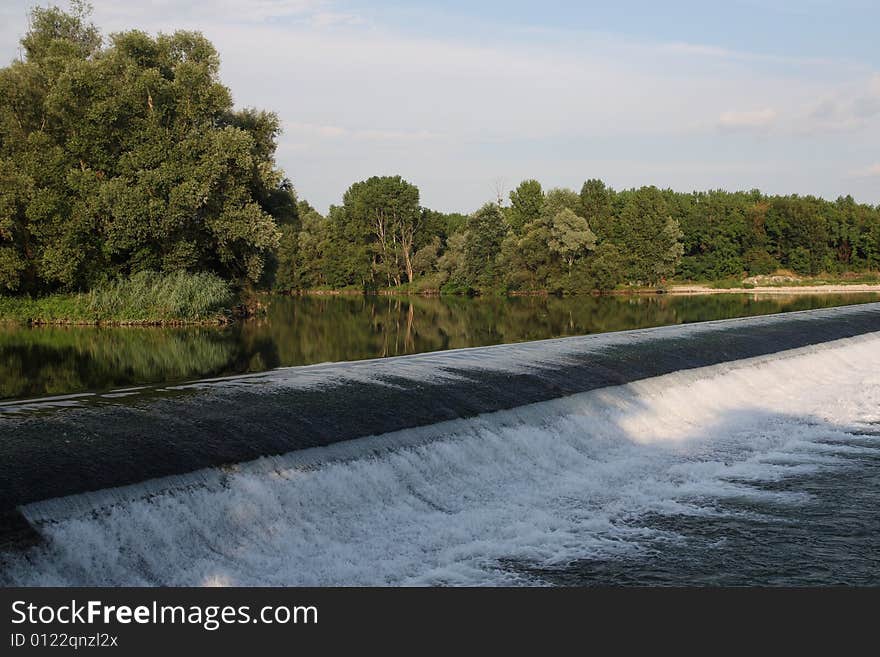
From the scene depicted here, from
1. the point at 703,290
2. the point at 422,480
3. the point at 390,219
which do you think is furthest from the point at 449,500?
the point at 390,219

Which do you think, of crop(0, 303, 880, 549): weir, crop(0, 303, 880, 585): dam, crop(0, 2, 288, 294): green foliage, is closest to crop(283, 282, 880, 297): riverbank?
crop(0, 2, 288, 294): green foliage

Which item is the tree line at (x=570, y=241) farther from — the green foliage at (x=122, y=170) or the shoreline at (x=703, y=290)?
the green foliage at (x=122, y=170)

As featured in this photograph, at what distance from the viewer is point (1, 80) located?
33156 millimetres

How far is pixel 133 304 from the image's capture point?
32.3m

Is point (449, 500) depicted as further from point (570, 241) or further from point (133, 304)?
point (570, 241)

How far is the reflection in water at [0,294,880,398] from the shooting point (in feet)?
54.6

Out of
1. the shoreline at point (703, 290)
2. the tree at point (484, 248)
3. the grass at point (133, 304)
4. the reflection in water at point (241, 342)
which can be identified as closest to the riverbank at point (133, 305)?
the grass at point (133, 304)

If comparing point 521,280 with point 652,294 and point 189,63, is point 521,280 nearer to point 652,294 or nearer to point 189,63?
point 652,294

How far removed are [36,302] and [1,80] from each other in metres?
8.88

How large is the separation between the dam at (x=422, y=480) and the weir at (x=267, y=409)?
4cm

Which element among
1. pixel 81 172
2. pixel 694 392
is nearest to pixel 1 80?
pixel 81 172

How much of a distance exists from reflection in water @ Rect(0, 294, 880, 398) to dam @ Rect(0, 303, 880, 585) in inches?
174

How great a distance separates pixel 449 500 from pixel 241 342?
650 inches

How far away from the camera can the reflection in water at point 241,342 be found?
1664cm
